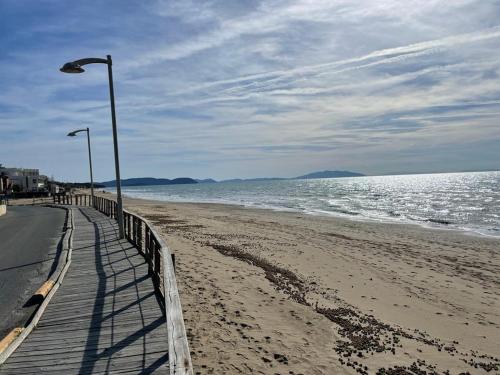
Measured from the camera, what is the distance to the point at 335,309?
30.0 ft

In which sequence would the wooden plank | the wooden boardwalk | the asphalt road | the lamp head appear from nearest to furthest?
1. the wooden plank
2. the wooden boardwalk
3. the asphalt road
4. the lamp head

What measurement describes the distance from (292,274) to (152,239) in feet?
16.9

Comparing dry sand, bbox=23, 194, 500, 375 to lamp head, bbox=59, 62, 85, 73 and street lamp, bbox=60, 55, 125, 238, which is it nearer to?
street lamp, bbox=60, 55, 125, 238

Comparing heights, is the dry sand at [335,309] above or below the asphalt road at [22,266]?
below

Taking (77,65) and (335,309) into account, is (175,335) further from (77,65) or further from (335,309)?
(77,65)

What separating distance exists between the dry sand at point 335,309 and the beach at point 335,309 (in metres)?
0.03

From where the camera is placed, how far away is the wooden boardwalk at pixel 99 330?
16.0 ft

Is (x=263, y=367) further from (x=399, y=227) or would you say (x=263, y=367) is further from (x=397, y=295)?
(x=399, y=227)

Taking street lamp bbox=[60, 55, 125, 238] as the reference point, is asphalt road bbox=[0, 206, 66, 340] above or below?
below

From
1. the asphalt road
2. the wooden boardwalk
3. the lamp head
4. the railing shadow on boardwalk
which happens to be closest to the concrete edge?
the wooden boardwalk

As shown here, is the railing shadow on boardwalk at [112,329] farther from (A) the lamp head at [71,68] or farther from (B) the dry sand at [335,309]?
(A) the lamp head at [71,68]

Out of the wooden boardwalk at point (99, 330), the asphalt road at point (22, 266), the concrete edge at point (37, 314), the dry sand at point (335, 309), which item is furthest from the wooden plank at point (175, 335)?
the asphalt road at point (22, 266)

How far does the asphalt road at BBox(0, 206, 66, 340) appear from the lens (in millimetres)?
7324

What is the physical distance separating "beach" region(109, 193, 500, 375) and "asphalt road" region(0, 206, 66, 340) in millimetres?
3171
